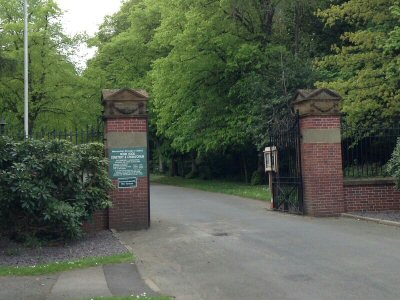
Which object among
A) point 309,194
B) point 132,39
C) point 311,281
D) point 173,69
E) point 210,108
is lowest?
point 311,281

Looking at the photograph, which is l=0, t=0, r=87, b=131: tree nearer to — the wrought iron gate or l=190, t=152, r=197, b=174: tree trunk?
l=190, t=152, r=197, b=174: tree trunk

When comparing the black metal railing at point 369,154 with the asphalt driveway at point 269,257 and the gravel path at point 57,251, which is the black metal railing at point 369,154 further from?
the gravel path at point 57,251

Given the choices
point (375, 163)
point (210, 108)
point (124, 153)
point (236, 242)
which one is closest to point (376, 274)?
point (236, 242)

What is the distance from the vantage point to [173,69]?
31.1 m

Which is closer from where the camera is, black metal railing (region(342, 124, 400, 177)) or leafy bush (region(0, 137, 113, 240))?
leafy bush (region(0, 137, 113, 240))

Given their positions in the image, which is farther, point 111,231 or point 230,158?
point 230,158

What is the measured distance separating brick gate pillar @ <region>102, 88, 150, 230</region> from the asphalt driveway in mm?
500

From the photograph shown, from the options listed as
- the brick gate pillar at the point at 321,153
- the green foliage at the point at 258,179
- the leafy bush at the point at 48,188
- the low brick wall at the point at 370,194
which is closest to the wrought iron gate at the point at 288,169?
the brick gate pillar at the point at 321,153

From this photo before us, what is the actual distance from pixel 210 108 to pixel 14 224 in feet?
68.6

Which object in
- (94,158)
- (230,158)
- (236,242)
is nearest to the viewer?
(236,242)

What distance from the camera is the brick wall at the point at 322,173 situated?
1438 centimetres

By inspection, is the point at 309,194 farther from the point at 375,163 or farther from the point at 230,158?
the point at 230,158

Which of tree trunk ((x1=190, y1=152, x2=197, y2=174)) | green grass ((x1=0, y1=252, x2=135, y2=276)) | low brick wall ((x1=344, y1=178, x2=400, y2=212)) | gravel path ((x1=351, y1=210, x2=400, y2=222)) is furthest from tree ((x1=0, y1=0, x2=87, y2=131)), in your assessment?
green grass ((x1=0, y1=252, x2=135, y2=276))

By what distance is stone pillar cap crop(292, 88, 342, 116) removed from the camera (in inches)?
572
